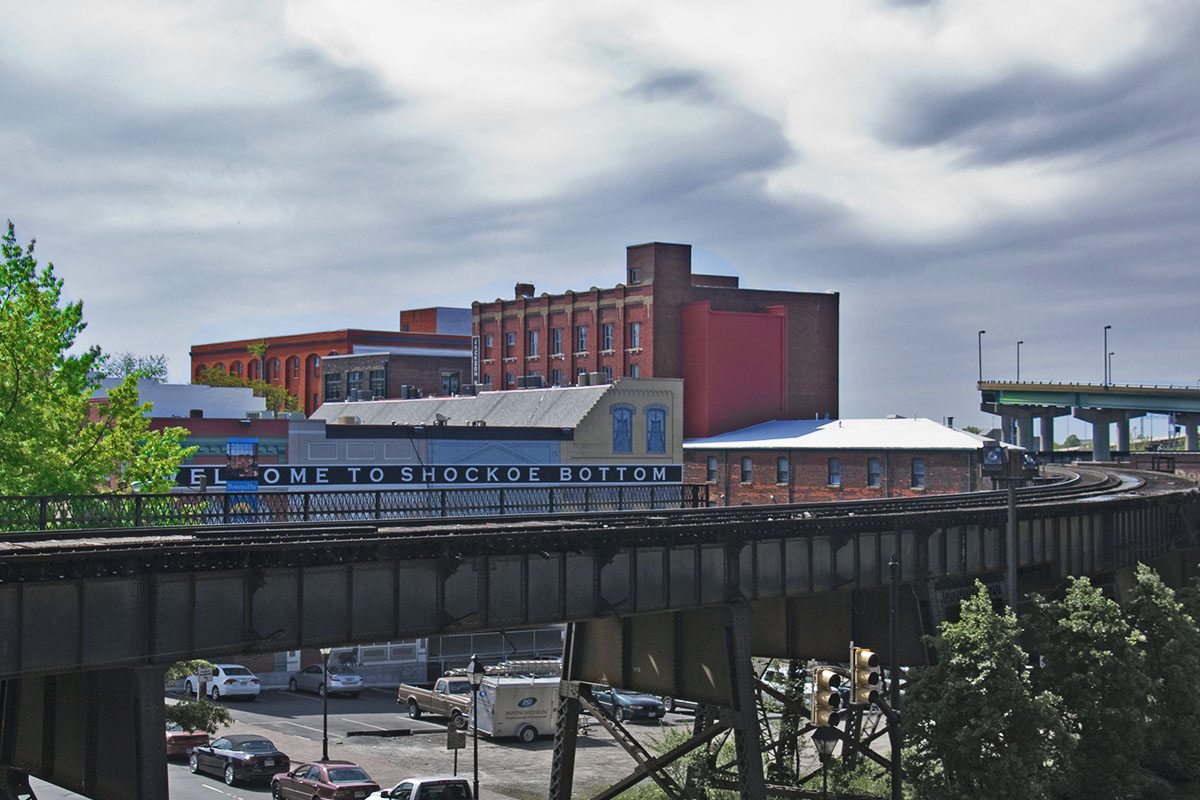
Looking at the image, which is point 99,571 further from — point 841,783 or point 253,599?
point 841,783

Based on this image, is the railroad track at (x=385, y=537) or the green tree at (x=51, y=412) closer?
the railroad track at (x=385, y=537)

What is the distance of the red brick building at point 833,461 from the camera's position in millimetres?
69812

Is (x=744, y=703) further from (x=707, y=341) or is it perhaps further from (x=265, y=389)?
(x=265, y=389)

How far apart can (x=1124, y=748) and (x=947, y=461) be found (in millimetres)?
40519

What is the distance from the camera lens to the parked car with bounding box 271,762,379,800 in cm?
3372

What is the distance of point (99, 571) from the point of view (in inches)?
642

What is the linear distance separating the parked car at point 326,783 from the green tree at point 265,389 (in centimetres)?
9210

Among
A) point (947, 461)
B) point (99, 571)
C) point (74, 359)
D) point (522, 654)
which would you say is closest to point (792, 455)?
point (947, 461)

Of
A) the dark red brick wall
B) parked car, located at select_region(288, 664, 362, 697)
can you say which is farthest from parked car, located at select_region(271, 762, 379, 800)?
the dark red brick wall

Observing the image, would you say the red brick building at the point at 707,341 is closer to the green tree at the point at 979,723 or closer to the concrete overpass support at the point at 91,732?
the green tree at the point at 979,723

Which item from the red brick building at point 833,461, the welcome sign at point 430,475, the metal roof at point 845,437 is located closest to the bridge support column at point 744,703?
the welcome sign at point 430,475

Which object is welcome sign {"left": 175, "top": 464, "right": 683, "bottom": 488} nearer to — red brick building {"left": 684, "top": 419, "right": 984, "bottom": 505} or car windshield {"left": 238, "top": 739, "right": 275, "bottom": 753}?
red brick building {"left": 684, "top": 419, "right": 984, "bottom": 505}

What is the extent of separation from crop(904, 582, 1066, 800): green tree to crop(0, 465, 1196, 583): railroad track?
11.9 ft

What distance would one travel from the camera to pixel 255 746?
128 ft
